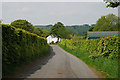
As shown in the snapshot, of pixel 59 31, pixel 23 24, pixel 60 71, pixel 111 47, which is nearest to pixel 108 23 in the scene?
pixel 59 31

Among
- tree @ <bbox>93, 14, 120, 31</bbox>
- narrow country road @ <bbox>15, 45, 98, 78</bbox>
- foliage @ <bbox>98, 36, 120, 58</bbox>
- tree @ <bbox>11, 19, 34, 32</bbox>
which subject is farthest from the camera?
tree @ <bbox>93, 14, 120, 31</bbox>

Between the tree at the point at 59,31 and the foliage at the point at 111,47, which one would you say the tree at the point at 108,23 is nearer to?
the tree at the point at 59,31

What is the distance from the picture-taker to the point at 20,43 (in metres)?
11.9

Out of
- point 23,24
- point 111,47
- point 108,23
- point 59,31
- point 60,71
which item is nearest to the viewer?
point 60,71

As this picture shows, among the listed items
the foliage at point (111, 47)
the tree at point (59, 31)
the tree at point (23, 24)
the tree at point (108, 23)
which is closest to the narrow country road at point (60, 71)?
the foliage at point (111, 47)

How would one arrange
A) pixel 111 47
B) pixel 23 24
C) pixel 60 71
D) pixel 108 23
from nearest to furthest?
pixel 60 71
pixel 111 47
pixel 23 24
pixel 108 23

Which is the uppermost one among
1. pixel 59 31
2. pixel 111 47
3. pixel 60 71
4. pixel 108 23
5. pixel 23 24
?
pixel 108 23

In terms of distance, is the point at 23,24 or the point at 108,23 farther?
the point at 108,23

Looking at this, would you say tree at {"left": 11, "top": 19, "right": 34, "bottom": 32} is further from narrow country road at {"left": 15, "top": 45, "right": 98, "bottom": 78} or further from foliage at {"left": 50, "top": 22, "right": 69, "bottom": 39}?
narrow country road at {"left": 15, "top": 45, "right": 98, "bottom": 78}

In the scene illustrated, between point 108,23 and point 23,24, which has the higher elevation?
point 108,23

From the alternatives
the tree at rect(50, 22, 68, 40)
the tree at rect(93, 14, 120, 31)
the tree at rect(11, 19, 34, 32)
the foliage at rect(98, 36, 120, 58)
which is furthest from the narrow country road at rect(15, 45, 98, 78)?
the tree at rect(50, 22, 68, 40)

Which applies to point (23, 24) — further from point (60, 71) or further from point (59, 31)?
point (60, 71)

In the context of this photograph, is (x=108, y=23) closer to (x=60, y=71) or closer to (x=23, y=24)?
(x=23, y=24)

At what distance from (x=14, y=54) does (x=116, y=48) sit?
27.6 feet
